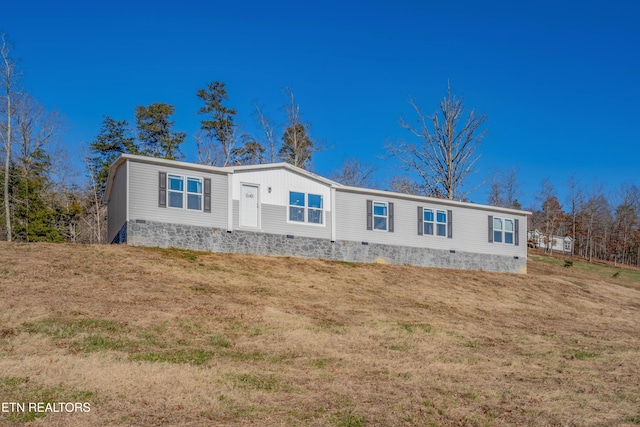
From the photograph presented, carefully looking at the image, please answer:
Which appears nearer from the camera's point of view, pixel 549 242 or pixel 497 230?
pixel 497 230

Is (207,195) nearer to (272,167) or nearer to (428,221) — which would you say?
(272,167)

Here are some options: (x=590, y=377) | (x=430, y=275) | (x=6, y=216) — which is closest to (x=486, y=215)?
(x=430, y=275)

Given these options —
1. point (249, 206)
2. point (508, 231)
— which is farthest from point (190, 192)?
point (508, 231)

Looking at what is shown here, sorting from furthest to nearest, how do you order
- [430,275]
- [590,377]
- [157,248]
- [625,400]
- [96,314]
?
[430,275] < [157,248] < [96,314] < [590,377] < [625,400]

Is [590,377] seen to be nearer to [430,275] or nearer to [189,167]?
[430,275]

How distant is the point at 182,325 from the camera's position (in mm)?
12242

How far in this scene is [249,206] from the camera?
21547mm

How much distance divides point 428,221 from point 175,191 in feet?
35.4

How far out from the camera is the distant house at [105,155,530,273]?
19891 millimetres


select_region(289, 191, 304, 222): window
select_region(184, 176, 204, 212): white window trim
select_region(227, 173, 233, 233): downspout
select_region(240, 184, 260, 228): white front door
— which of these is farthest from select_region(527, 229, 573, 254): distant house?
select_region(184, 176, 204, 212): white window trim

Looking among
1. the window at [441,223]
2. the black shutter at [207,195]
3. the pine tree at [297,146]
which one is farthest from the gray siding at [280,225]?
the pine tree at [297,146]

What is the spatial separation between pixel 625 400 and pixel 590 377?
1567 millimetres

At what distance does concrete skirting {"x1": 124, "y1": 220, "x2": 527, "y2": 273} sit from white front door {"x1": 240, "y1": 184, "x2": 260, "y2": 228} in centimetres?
44

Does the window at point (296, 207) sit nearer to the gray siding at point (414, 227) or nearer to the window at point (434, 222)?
the gray siding at point (414, 227)
